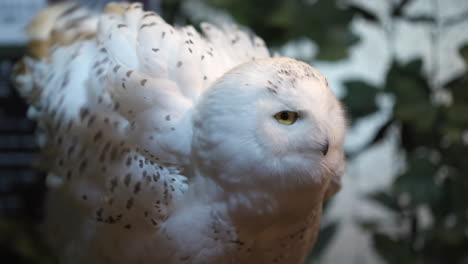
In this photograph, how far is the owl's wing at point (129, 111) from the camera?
0.81m

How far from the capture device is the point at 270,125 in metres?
0.71

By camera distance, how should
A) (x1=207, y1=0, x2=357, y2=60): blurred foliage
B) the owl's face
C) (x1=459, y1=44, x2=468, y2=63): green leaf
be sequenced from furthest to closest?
(x1=207, y1=0, x2=357, y2=60): blurred foliage < (x1=459, y1=44, x2=468, y2=63): green leaf < the owl's face

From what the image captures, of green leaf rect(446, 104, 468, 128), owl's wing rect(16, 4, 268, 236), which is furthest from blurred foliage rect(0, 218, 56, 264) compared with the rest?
green leaf rect(446, 104, 468, 128)

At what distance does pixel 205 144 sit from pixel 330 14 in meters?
0.89

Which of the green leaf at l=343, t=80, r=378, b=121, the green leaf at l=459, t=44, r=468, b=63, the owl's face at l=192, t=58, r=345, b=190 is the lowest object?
the green leaf at l=343, t=80, r=378, b=121

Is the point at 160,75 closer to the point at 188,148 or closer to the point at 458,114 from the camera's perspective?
the point at 188,148

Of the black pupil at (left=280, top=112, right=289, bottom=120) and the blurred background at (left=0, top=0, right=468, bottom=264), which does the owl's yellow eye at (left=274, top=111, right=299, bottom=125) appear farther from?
the blurred background at (left=0, top=0, right=468, bottom=264)

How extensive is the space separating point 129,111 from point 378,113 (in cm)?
96

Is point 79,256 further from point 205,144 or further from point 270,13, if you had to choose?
point 270,13

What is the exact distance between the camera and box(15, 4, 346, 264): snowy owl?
0.73 m

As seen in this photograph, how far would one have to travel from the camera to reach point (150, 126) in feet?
2.70

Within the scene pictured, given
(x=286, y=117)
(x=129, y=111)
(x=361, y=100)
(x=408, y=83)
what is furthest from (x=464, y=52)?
(x=129, y=111)

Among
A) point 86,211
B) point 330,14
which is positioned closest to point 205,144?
point 86,211

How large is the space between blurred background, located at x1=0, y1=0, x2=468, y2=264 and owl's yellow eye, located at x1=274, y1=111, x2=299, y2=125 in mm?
706
